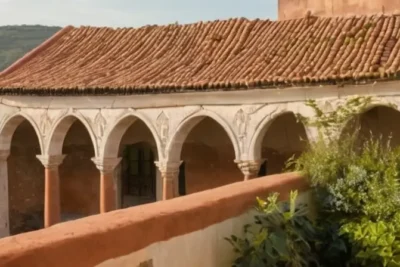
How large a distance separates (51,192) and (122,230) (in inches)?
521

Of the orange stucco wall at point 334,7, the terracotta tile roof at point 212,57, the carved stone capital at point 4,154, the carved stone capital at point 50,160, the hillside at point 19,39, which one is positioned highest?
the hillside at point 19,39

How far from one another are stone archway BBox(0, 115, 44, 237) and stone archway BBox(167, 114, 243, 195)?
459 centimetres

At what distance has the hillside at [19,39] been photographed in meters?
76.3

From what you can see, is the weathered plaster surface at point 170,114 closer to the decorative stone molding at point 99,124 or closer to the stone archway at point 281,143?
the decorative stone molding at point 99,124

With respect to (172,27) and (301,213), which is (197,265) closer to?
(301,213)

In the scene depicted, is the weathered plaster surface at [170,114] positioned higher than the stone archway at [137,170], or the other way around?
the weathered plaster surface at [170,114]

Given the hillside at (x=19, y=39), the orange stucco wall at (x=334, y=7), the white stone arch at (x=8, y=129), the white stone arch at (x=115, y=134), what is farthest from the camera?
the hillside at (x=19, y=39)

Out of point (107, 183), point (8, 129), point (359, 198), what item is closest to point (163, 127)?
point (107, 183)

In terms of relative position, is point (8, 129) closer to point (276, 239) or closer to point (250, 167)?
point (250, 167)

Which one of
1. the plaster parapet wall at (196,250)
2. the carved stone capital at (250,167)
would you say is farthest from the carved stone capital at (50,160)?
the plaster parapet wall at (196,250)

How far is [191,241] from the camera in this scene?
4500mm

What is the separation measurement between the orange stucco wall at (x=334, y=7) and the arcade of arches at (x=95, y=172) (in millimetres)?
4949

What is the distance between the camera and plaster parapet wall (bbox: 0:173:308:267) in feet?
10.3

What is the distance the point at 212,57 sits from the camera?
15.2m
